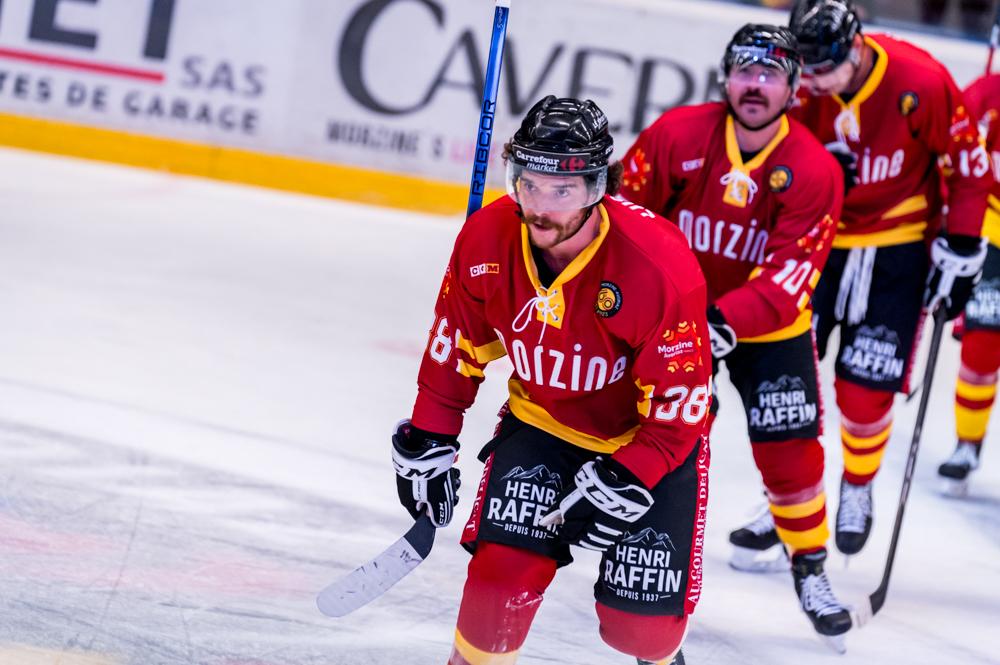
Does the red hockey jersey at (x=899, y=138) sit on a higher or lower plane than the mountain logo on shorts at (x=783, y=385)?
higher

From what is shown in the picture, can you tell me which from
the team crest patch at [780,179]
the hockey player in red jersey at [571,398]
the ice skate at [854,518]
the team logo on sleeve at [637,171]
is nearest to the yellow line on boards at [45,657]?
the hockey player in red jersey at [571,398]

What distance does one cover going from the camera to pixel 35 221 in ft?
20.7

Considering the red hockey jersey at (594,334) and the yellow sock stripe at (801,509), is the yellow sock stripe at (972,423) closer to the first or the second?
the yellow sock stripe at (801,509)

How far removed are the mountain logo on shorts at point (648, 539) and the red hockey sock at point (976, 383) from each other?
8.64 ft

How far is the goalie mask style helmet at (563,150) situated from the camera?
7.59 feet

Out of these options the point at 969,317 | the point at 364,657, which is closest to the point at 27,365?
the point at 364,657

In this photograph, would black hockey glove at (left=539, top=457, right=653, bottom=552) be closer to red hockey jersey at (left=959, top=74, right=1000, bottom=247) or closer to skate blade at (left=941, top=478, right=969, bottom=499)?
skate blade at (left=941, top=478, right=969, bottom=499)

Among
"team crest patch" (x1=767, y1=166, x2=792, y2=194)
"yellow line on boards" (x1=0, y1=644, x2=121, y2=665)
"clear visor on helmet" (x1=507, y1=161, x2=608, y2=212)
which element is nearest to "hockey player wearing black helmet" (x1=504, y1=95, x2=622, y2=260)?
"clear visor on helmet" (x1=507, y1=161, x2=608, y2=212)

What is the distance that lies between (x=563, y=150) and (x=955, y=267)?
197 centimetres

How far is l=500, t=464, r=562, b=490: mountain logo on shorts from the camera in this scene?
8.28 feet

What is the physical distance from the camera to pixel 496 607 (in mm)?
2375

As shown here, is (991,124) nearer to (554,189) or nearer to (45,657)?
(554,189)

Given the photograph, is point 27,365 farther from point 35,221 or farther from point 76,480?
point 35,221

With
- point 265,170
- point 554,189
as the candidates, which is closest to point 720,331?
point 554,189
